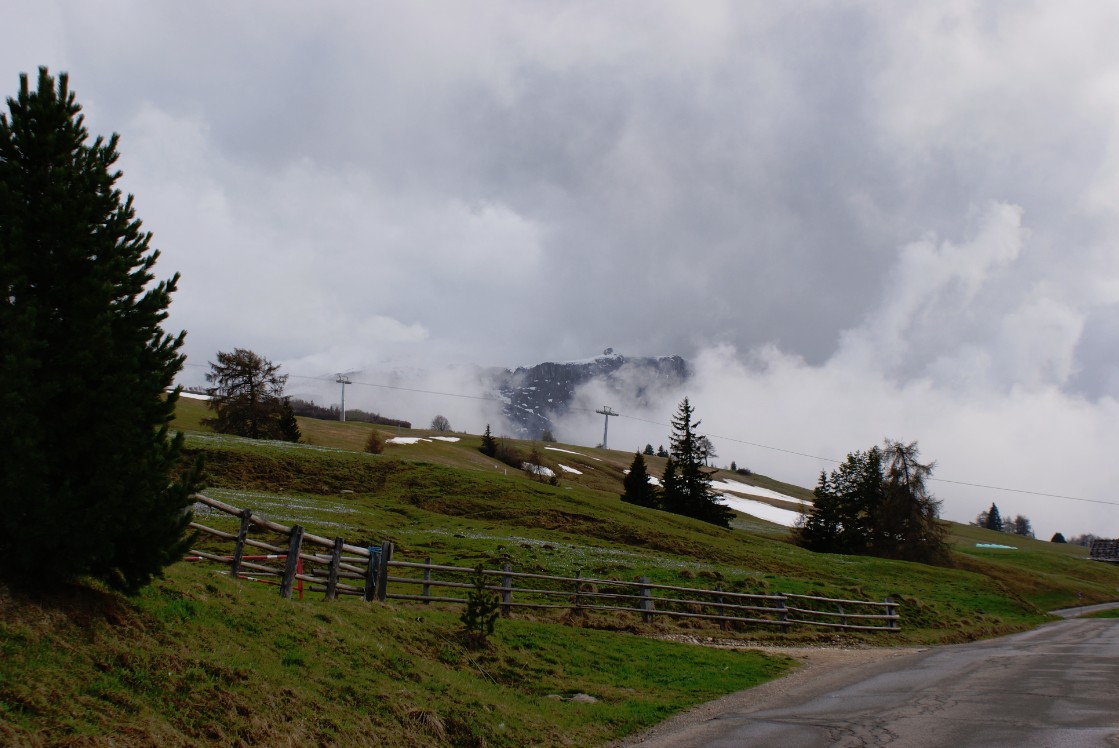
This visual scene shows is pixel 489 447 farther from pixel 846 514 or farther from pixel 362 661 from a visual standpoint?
pixel 362 661

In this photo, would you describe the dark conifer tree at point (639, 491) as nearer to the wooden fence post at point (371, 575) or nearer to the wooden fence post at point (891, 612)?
the wooden fence post at point (891, 612)

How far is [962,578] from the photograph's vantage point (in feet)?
197

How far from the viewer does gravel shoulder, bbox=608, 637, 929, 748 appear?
12773 millimetres

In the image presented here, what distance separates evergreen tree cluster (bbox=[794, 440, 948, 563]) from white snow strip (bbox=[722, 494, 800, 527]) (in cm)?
6152

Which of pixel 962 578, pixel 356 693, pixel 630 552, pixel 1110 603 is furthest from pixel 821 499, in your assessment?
pixel 356 693

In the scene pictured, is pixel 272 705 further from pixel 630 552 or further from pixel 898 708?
pixel 630 552

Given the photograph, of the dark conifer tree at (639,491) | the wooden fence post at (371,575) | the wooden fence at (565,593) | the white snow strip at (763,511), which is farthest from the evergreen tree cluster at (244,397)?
the white snow strip at (763,511)

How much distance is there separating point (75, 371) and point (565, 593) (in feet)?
57.0

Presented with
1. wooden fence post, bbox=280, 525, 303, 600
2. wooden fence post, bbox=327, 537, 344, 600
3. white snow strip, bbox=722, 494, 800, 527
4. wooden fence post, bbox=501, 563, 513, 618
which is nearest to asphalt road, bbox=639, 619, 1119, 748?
wooden fence post, bbox=280, 525, 303, 600

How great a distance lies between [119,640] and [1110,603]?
91.6 meters

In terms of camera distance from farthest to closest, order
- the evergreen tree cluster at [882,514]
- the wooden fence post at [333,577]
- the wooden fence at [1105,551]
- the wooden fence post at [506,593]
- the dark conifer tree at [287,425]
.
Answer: the wooden fence at [1105,551] < the dark conifer tree at [287,425] < the evergreen tree cluster at [882,514] < the wooden fence post at [506,593] < the wooden fence post at [333,577]

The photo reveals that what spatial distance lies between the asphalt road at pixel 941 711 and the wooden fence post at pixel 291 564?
23.4 ft

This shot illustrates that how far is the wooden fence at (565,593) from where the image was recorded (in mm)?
18938

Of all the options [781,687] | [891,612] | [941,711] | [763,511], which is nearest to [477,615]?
[781,687]
